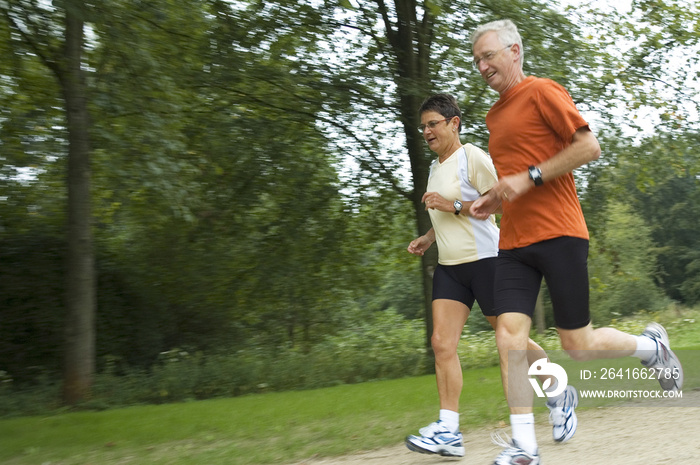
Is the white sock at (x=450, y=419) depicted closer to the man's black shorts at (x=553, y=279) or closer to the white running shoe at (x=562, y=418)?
the white running shoe at (x=562, y=418)

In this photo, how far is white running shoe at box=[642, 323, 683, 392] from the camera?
16.5ft

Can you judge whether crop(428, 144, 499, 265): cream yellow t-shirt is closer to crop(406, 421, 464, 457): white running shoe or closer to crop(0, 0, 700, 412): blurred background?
crop(406, 421, 464, 457): white running shoe

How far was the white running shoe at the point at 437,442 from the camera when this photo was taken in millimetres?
4859

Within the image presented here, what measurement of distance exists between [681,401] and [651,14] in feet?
31.9

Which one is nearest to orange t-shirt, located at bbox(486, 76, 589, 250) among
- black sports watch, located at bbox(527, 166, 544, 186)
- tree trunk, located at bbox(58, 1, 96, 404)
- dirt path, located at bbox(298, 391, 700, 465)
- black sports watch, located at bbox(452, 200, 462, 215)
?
black sports watch, located at bbox(527, 166, 544, 186)

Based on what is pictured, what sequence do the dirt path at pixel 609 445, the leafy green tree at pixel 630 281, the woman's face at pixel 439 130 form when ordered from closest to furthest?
the dirt path at pixel 609 445 → the woman's face at pixel 439 130 → the leafy green tree at pixel 630 281

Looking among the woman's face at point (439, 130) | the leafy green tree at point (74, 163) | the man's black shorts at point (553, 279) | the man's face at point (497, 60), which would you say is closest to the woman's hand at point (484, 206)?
the man's black shorts at point (553, 279)

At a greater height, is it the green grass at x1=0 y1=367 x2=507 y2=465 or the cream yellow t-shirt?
the cream yellow t-shirt

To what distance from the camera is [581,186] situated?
45.1 feet

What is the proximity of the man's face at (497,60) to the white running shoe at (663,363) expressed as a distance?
74.6 inches

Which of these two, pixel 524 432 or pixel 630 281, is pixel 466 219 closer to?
pixel 524 432

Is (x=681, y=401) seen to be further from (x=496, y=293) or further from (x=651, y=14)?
(x=651, y=14)

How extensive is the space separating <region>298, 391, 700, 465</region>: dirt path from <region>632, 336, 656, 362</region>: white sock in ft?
1.81

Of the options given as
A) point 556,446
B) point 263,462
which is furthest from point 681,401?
point 263,462
